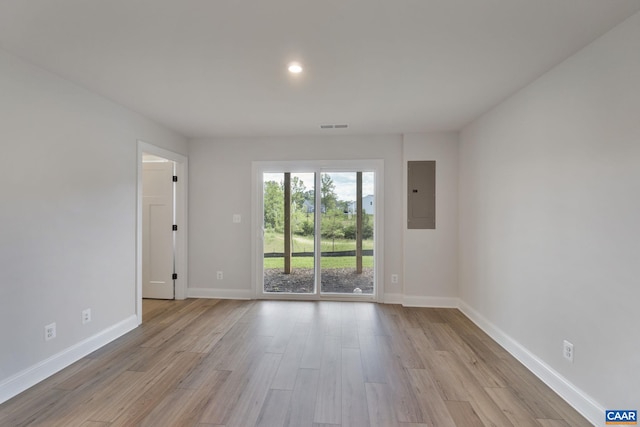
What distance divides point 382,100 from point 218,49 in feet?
5.23

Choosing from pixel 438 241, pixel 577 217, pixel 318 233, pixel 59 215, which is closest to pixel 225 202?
pixel 318 233

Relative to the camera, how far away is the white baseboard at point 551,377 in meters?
1.83

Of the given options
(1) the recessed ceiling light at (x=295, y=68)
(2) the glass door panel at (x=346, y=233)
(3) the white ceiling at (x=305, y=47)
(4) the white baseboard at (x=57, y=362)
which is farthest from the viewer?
(2) the glass door panel at (x=346, y=233)

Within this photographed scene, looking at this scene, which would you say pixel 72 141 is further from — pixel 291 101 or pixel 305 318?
pixel 305 318

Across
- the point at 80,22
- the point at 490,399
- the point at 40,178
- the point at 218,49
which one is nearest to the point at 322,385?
the point at 490,399

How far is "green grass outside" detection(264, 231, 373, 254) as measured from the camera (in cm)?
430

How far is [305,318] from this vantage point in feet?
11.6

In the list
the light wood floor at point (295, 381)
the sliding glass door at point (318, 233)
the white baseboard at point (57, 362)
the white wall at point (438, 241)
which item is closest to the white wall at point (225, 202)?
the sliding glass door at point (318, 233)

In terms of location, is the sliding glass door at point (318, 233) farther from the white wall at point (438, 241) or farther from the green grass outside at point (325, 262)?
the white wall at point (438, 241)

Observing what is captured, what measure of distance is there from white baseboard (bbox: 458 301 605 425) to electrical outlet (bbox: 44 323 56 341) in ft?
12.8

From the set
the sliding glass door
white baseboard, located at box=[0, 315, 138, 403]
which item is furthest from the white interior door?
the sliding glass door

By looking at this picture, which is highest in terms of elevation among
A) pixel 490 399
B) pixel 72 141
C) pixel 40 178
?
pixel 72 141

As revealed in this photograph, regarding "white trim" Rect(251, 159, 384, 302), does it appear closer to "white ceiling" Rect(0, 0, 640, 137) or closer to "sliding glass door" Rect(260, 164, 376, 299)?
"sliding glass door" Rect(260, 164, 376, 299)

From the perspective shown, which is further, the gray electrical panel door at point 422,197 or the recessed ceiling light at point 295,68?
the gray electrical panel door at point 422,197
